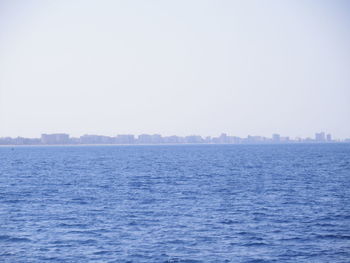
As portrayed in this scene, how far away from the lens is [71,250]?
26.9 meters

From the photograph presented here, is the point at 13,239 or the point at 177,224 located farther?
the point at 177,224

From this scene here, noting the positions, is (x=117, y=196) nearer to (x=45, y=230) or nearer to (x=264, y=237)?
(x=45, y=230)

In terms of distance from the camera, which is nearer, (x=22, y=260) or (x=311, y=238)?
(x=22, y=260)

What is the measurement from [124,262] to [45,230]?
32.0 ft

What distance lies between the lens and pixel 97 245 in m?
27.7

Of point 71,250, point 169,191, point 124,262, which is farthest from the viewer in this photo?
point 169,191

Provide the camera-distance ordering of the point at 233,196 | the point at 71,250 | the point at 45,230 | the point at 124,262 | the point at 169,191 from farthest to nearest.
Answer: the point at 169,191 → the point at 233,196 → the point at 45,230 → the point at 71,250 → the point at 124,262

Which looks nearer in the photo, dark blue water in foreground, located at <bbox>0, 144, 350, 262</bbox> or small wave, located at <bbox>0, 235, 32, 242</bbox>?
dark blue water in foreground, located at <bbox>0, 144, 350, 262</bbox>

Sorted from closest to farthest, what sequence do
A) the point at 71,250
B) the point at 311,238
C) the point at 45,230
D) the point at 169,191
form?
the point at 71,250
the point at 311,238
the point at 45,230
the point at 169,191

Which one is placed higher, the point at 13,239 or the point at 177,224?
the point at 177,224

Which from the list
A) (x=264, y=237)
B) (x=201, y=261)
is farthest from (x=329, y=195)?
(x=201, y=261)

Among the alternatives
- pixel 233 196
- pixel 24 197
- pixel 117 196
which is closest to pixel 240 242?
pixel 233 196

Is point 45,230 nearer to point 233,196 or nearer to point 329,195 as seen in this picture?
point 233,196

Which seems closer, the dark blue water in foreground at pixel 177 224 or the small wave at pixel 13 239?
the dark blue water in foreground at pixel 177 224
